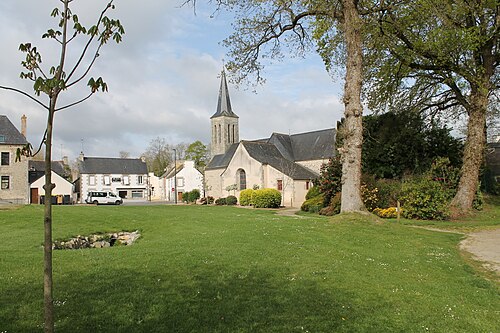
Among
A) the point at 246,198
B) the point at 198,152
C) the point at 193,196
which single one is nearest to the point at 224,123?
the point at 198,152

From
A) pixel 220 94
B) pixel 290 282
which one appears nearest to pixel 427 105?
pixel 290 282

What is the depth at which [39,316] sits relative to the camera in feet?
15.5

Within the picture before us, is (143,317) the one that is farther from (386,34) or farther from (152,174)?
(152,174)

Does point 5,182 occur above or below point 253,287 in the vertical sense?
above

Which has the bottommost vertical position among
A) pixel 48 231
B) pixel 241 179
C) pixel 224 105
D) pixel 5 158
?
pixel 48 231

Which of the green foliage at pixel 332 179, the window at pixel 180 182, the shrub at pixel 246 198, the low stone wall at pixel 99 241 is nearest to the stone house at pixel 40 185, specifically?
the window at pixel 180 182

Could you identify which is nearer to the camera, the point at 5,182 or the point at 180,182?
the point at 5,182

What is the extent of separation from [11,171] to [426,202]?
135 ft

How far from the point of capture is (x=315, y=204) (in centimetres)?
2627

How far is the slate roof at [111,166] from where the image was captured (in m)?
61.2

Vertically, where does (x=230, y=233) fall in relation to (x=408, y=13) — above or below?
below

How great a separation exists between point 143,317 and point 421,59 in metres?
19.1

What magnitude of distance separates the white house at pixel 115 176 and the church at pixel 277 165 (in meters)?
19.1

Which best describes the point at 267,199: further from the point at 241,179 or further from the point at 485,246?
the point at 485,246
